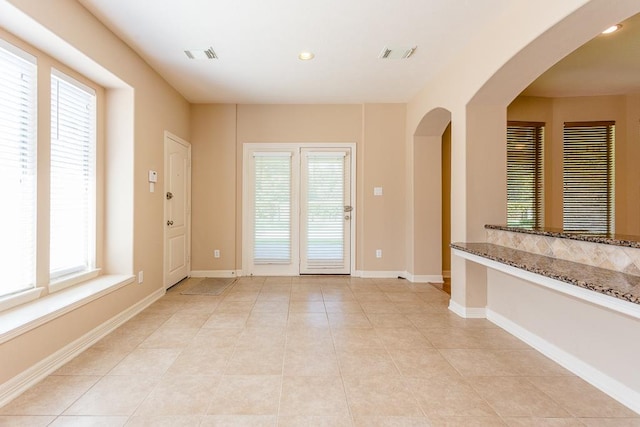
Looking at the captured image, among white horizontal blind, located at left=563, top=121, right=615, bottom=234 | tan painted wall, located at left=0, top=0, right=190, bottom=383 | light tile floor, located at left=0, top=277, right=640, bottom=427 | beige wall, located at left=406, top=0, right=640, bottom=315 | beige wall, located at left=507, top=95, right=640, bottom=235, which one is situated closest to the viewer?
light tile floor, located at left=0, top=277, right=640, bottom=427

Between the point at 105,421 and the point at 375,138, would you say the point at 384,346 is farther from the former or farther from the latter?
the point at 375,138

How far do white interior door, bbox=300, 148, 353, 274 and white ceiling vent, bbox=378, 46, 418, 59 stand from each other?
5.83ft

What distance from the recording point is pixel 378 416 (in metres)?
1.66

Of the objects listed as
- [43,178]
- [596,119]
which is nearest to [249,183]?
[43,178]

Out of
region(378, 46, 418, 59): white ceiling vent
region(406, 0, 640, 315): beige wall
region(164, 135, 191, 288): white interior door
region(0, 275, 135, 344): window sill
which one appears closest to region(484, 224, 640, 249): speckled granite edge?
region(406, 0, 640, 315): beige wall

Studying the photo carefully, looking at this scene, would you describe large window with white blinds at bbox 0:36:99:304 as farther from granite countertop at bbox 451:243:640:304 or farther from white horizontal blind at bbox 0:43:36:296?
granite countertop at bbox 451:243:640:304

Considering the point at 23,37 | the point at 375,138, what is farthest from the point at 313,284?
the point at 23,37

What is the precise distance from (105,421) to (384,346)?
1857 mm

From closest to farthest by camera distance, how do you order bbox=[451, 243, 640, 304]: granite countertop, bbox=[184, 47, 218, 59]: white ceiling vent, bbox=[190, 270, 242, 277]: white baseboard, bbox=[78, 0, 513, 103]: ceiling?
bbox=[451, 243, 640, 304]: granite countertop, bbox=[78, 0, 513, 103]: ceiling, bbox=[184, 47, 218, 59]: white ceiling vent, bbox=[190, 270, 242, 277]: white baseboard

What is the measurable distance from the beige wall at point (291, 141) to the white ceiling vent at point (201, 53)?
59.5 inches

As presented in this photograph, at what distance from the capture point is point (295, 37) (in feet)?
9.59

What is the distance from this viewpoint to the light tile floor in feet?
5.47

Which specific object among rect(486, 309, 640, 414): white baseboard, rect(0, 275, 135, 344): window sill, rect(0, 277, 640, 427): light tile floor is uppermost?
rect(0, 275, 135, 344): window sill

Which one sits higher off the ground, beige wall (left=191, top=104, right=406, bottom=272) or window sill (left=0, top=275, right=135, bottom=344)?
beige wall (left=191, top=104, right=406, bottom=272)
